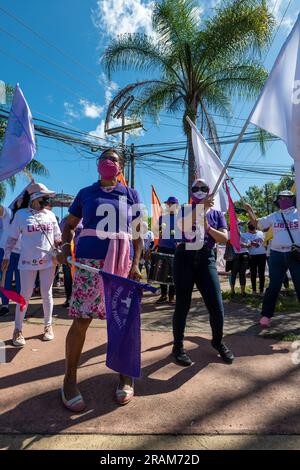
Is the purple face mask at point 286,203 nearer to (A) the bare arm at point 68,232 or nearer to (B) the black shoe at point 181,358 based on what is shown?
(B) the black shoe at point 181,358

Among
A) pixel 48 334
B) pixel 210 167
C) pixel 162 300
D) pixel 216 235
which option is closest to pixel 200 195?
pixel 216 235

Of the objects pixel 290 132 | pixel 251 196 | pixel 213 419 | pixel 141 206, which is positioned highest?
pixel 251 196

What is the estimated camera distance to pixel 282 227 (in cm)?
494

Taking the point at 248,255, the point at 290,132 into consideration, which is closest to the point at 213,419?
the point at 290,132

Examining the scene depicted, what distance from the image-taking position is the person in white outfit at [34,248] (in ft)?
13.8

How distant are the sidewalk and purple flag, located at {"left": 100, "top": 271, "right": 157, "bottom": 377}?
359mm

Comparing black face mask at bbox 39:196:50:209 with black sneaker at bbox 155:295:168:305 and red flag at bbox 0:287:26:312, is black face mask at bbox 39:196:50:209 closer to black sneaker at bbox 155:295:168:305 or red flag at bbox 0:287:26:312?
red flag at bbox 0:287:26:312

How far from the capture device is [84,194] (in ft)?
9.91

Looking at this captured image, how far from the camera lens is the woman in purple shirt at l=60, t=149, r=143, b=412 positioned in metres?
2.79

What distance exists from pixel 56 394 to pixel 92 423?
1.90 ft

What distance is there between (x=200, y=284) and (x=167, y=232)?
11.4ft

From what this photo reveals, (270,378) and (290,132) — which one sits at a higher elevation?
(290,132)

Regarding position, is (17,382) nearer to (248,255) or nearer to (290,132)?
(290,132)

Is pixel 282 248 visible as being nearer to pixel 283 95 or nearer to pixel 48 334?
pixel 283 95
